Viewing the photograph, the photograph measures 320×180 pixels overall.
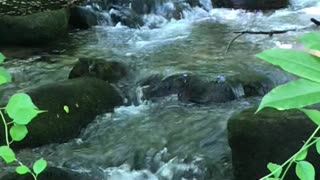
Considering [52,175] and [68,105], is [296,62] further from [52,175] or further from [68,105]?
[68,105]

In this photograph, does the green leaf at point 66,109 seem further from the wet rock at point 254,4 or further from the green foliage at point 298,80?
the wet rock at point 254,4

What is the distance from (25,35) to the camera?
23.8 feet

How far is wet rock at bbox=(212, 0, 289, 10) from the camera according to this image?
9.77 meters

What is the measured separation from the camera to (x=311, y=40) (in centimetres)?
66

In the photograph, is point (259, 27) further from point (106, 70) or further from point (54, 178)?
point (54, 178)

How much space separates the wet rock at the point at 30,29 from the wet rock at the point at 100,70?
5.32ft

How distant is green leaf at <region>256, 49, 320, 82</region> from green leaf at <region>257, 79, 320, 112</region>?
0.01 meters

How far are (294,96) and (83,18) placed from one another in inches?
315

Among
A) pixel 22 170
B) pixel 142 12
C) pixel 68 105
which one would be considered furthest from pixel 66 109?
pixel 142 12

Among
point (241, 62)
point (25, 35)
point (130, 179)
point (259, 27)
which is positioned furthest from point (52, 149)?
point (259, 27)

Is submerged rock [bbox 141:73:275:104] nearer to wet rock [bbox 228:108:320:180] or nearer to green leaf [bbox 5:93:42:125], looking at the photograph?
wet rock [bbox 228:108:320:180]

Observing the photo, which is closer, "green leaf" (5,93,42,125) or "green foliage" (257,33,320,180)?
"green foliage" (257,33,320,180)

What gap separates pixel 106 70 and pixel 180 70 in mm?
800

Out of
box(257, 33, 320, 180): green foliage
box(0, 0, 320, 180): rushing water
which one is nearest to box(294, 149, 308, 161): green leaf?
box(257, 33, 320, 180): green foliage
